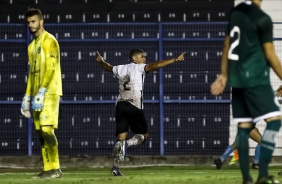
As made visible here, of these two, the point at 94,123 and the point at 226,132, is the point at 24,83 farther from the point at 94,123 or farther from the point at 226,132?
the point at 226,132

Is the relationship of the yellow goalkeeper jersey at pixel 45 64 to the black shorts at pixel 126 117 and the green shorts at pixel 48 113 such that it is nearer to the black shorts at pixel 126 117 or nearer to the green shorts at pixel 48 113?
the green shorts at pixel 48 113

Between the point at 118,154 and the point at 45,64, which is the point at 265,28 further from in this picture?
the point at 118,154

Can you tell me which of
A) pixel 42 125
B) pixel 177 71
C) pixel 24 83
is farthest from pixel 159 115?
pixel 42 125

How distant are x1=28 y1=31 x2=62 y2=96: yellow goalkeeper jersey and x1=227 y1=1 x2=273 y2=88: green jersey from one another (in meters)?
4.40

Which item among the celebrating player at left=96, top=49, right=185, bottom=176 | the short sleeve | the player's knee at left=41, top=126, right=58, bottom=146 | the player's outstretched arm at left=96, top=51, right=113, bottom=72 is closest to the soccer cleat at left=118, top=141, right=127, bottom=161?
the celebrating player at left=96, top=49, right=185, bottom=176

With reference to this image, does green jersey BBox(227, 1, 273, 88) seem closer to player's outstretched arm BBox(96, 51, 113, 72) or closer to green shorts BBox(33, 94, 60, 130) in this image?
green shorts BBox(33, 94, 60, 130)

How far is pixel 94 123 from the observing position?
2422cm

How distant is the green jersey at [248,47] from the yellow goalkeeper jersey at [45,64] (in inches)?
173

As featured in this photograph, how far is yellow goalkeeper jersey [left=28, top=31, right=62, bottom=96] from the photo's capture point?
16250 millimetres

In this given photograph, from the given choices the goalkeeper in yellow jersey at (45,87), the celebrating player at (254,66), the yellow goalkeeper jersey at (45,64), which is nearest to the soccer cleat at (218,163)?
the goalkeeper in yellow jersey at (45,87)

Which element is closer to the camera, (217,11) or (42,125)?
(42,125)

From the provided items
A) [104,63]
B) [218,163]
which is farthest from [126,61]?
[104,63]

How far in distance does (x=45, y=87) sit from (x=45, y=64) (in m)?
0.32

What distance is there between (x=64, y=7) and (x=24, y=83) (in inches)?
70.0
